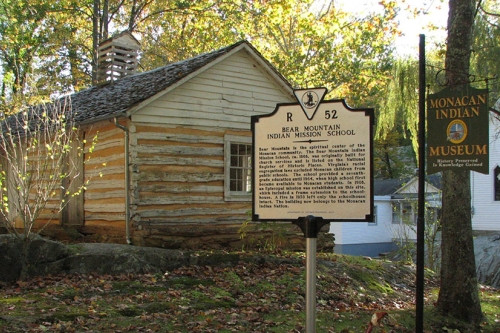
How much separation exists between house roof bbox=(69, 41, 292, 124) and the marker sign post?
7341 millimetres

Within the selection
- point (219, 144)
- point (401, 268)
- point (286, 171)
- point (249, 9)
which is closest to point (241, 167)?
point (219, 144)

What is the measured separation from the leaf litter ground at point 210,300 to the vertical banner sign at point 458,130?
8.20ft

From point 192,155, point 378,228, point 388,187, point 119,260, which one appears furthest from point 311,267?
point 388,187

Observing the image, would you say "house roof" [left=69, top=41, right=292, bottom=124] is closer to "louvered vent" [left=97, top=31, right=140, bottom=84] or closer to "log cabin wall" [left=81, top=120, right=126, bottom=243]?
"log cabin wall" [left=81, top=120, right=126, bottom=243]

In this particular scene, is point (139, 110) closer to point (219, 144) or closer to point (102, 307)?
point (219, 144)

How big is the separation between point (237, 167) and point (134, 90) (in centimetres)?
331

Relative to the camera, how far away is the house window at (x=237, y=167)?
14.3 metres

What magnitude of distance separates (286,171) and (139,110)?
7.92 metres

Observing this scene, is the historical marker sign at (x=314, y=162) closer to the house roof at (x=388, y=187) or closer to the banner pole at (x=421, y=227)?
the banner pole at (x=421, y=227)

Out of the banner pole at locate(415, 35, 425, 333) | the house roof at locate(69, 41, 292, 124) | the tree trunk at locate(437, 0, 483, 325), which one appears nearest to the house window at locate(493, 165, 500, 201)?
the house roof at locate(69, 41, 292, 124)

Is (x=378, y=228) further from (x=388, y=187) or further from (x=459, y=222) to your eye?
(x=459, y=222)

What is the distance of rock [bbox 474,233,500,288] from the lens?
1777 cm

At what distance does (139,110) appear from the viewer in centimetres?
1277

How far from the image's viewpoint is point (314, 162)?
17.7 ft
